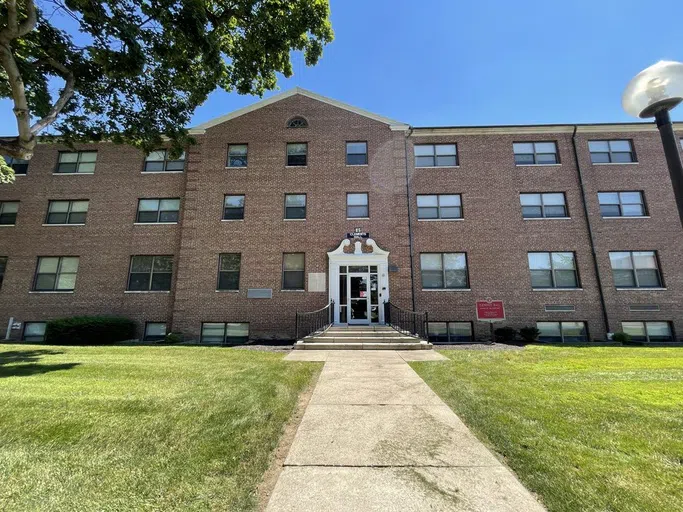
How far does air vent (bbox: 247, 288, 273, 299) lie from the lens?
15250 mm

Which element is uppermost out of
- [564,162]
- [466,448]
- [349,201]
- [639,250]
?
[564,162]

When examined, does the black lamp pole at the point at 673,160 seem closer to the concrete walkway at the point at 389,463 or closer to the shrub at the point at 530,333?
the concrete walkway at the point at 389,463

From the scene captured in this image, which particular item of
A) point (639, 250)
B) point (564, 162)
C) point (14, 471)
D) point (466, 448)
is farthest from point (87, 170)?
point (639, 250)

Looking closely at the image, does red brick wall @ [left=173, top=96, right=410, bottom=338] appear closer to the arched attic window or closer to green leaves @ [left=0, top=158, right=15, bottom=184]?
the arched attic window

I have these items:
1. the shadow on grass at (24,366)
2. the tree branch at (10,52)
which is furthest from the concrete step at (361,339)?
the tree branch at (10,52)

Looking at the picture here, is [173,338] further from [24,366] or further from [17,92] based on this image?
[17,92]

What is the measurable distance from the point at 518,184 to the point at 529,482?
16.7m

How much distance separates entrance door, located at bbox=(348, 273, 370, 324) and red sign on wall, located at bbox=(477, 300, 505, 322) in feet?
17.2

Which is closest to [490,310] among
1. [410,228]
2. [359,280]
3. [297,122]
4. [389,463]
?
[410,228]

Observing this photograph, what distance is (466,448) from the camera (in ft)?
10.9

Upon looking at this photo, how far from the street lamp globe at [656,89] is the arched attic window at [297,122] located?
15.8m

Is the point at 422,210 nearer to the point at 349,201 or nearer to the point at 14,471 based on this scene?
the point at 349,201

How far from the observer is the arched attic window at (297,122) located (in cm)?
1742

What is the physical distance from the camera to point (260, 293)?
1527 centimetres
